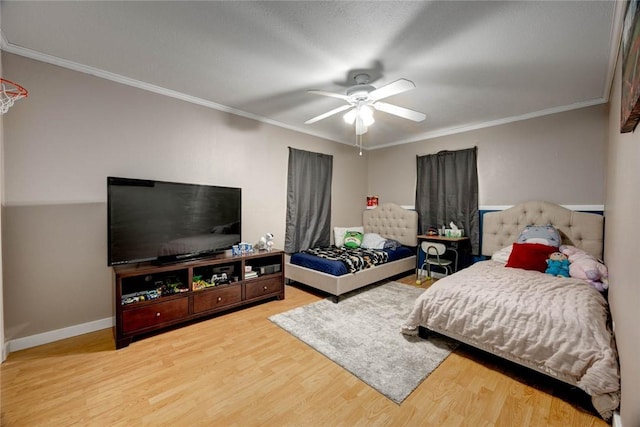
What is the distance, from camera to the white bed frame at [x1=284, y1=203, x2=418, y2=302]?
3.29m

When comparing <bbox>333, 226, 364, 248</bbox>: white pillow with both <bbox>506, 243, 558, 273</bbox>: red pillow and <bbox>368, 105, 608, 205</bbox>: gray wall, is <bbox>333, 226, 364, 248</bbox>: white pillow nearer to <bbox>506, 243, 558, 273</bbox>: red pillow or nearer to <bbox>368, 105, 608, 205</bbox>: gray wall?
<bbox>368, 105, 608, 205</bbox>: gray wall

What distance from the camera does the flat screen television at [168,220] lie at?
2.33 m

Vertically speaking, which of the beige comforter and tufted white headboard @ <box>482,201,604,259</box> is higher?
tufted white headboard @ <box>482,201,604,259</box>

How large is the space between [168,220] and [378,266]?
273 centimetres

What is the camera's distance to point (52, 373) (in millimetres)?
1895

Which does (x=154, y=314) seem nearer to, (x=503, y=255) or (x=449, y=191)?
(x=503, y=255)

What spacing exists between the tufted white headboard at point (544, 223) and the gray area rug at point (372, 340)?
158 cm

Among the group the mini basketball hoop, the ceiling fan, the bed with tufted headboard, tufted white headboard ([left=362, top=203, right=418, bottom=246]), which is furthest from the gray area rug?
the mini basketball hoop

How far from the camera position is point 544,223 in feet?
10.8

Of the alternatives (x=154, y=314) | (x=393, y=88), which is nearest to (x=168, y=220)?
(x=154, y=314)

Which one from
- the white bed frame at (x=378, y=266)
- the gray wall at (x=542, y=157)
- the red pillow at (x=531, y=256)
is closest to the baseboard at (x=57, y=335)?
the white bed frame at (x=378, y=266)

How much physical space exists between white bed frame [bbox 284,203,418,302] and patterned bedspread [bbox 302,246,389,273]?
8 centimetres

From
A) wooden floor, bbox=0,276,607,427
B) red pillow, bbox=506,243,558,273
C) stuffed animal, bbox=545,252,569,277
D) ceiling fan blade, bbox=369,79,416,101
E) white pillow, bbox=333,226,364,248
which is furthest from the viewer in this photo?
white pillow, bbox=333,226,364,248

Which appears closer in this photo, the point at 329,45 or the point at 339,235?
the point at 329,45
